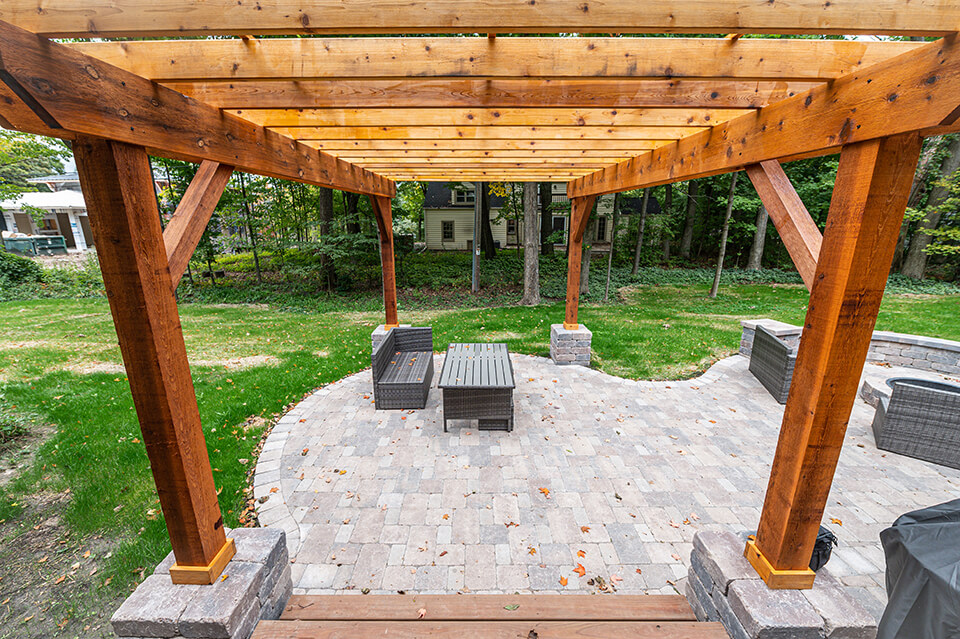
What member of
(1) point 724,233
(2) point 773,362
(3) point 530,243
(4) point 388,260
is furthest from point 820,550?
(1) point 724,233

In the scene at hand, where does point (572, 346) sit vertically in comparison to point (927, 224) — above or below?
below

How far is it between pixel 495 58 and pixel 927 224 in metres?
19.1

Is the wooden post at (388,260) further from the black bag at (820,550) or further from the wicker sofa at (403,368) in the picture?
the black bag at (820,550)

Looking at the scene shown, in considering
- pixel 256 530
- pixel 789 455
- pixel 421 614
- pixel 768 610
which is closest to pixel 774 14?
pixel 789 455

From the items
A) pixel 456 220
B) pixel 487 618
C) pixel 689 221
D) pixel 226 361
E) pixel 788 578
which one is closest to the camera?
pixel 788 578

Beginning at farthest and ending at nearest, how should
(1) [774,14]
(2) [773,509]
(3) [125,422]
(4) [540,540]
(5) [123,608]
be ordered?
(3) [125,422] → (4) [540,540] → (2) [773,509] → (5) [123,608] → (1) [774,14]

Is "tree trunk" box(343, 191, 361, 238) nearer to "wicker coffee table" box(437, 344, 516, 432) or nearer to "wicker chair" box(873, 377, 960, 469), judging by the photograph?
"wicker coffee table" box(437, 344, 516, 432)

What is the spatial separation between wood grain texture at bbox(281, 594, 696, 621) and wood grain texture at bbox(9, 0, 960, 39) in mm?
2880

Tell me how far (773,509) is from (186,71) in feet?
11.7

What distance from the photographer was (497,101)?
2188 millimetres

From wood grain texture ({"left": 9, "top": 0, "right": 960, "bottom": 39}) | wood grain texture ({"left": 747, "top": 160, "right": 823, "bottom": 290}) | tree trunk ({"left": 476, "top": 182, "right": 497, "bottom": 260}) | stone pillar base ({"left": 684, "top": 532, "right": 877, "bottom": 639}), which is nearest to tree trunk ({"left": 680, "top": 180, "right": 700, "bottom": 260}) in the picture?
tree trunk ({"left": 476, "top": 182, "right": 497, "bottom": 260})

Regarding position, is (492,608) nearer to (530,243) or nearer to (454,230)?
(530,243)

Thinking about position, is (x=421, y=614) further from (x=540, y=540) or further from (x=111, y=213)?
(x=111, y=213)

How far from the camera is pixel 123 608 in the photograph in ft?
6.11
